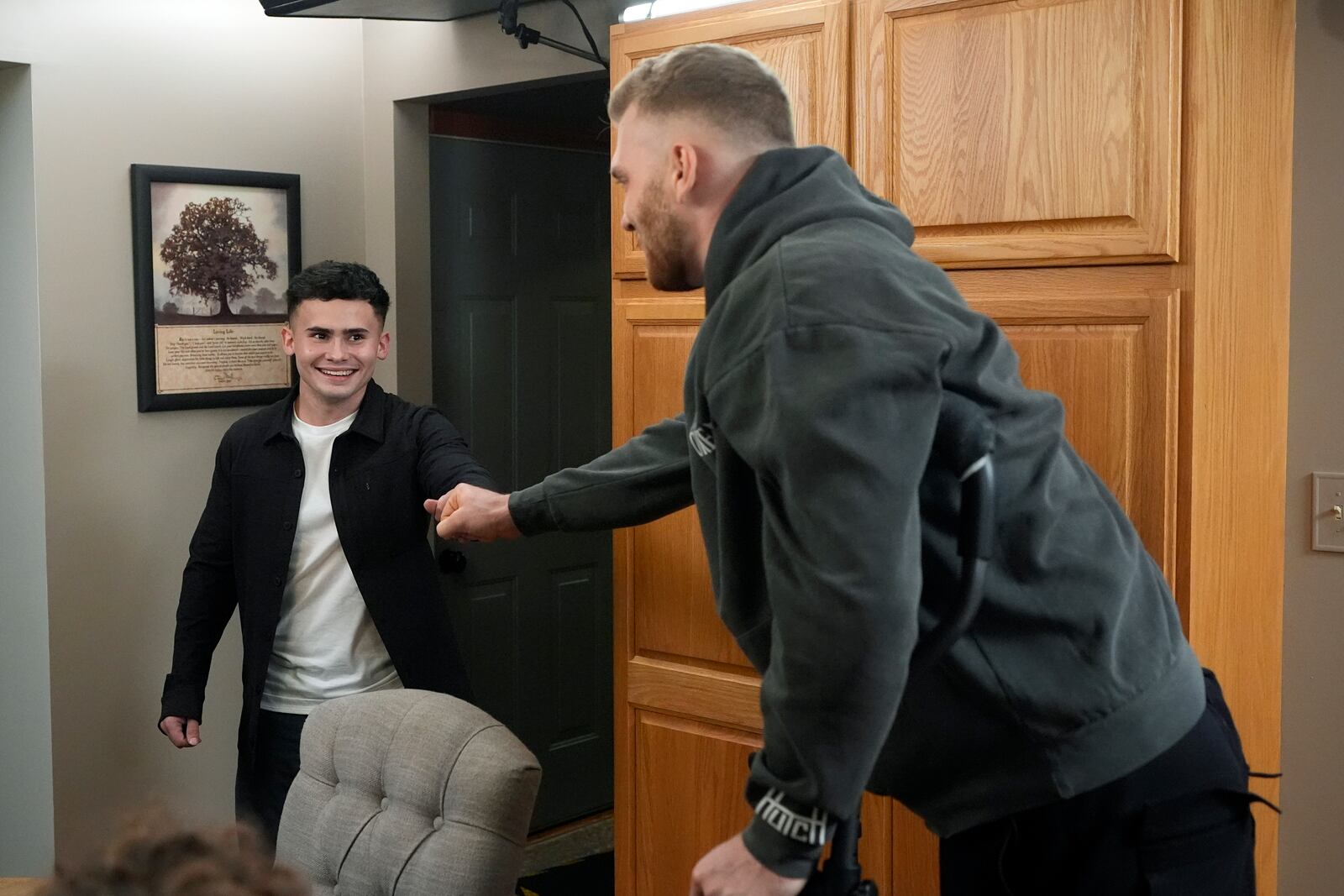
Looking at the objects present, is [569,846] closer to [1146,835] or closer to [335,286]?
[335,286]

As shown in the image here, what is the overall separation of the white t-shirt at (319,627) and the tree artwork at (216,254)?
2.19 feet

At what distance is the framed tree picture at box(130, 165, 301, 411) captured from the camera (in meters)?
3.15

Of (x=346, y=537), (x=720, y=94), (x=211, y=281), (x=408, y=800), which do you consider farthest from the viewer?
(x=211, y=281)

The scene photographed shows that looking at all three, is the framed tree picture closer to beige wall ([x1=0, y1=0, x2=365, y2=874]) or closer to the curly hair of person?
beige wall ([x1=0, y1=0, x2=365, y2=874])

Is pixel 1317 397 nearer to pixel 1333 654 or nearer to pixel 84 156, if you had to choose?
pixel 1333 654

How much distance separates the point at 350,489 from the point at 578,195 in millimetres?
1688

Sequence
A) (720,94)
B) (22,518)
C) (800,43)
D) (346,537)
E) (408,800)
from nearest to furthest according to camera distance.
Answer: (720,94) < (408,800) < (800,43) < (346,537) < (22,518)

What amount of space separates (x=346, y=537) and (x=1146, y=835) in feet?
5.61

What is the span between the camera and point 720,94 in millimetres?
1627

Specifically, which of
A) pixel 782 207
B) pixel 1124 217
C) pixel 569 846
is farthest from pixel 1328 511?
pixel 569 846

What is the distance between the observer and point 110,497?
314 cm

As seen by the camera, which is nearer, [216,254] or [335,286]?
[335,286]

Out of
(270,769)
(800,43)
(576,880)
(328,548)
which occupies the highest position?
(800,43)

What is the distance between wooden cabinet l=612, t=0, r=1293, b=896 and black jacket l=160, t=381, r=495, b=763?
0.75 meters
